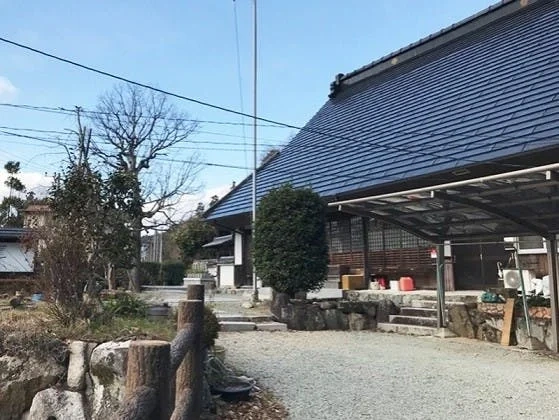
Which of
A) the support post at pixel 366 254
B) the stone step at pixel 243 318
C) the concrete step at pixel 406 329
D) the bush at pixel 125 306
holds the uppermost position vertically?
the support post at pixel 366 254

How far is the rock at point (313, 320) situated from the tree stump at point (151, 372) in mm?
9048

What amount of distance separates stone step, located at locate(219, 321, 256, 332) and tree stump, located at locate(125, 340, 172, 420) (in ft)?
26.7

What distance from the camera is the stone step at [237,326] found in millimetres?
9672

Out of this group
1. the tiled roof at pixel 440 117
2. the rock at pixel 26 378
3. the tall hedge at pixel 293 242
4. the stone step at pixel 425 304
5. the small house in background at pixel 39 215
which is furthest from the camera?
the stone step at pixel 425 304

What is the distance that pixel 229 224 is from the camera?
18.5 m

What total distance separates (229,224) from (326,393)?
1353 cm

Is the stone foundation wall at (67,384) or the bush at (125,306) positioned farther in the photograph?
the bush at (125,306)

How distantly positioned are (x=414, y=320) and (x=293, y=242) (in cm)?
292

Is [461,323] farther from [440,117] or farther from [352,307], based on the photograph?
[440,117]

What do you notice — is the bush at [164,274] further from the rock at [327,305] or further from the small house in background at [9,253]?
the rock at [327,305]

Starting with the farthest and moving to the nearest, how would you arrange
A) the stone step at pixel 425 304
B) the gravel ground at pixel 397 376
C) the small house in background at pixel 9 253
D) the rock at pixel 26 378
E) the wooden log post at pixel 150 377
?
the small house in background at pixel 9 253, the stone step at pixel 425 304, the gravel ground at pixel 397 376, the rock at pixel 26 378, the wooden log post at pixel 150 377

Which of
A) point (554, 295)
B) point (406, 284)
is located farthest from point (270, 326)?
point (554, 295)

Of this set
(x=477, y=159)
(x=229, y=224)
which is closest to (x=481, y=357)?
(x=477, y=159)

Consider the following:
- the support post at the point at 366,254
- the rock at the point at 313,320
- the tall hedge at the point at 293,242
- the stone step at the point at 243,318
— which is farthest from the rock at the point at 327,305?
the support post at the point at 366,254
